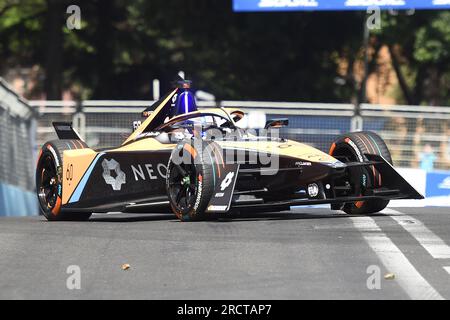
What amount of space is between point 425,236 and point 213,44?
27942 mm

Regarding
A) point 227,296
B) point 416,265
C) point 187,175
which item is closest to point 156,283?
point 227,296

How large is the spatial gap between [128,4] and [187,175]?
84.1ft

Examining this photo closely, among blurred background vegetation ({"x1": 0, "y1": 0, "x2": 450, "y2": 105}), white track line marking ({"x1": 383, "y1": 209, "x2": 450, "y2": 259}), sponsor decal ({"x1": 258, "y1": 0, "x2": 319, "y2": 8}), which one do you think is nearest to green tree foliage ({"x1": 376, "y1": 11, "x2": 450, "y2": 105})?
blurred background vegetation ({"x1": 0, "y1": 0, "x2": 450, "y2": 105})

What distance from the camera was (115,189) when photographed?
39.9 ft

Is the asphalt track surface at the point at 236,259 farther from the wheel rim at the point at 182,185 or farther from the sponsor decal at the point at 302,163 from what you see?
the sponsor decal at the point at 302,163

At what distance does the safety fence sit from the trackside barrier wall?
2.11 ft

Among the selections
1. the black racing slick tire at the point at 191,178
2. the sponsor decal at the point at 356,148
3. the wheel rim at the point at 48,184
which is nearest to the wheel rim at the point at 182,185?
the black racing slick tire at the point at 191,178

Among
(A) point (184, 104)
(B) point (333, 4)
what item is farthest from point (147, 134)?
(B) point (333, 4)

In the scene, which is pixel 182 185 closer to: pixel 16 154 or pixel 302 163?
pixel 302 163

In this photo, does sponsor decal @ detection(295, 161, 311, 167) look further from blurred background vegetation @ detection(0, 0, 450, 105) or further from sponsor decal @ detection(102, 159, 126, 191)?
blurred background vegetation @ detection(0, 0, 450, 105)

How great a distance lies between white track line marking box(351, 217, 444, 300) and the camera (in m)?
6.88

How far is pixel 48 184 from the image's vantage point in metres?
13.2

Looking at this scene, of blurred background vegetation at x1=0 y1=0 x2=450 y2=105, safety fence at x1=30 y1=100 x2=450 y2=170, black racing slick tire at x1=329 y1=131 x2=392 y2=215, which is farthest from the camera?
blurred background vegetation at x1=0 y1=0 x2=450 y2=105

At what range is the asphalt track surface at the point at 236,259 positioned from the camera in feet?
23.0
